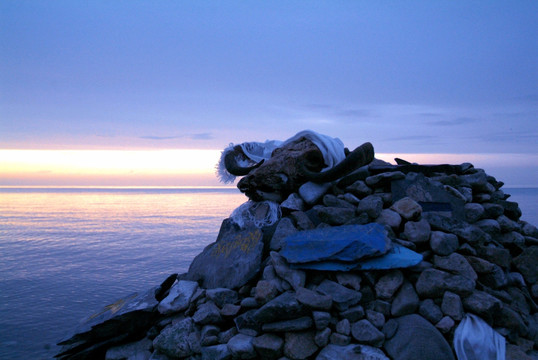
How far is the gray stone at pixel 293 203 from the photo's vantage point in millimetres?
5872

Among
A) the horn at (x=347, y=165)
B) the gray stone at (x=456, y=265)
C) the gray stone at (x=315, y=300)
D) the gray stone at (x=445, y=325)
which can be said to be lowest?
the gray stone at (x=445, y=325)

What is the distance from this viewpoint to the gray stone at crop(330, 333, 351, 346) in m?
4.02

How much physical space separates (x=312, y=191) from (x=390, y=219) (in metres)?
1.30

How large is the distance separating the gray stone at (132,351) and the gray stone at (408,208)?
134 inches

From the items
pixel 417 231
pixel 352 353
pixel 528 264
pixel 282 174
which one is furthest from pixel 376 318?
pixel 282 174

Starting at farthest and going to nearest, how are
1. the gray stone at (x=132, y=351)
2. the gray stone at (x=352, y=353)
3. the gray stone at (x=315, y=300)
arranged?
the gray stone at (x=132, y=351), the gray stone at (x=315, y=300), the gray stone at (x=352, y=353)

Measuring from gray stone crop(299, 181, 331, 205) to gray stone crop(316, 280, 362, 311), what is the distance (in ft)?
5.64

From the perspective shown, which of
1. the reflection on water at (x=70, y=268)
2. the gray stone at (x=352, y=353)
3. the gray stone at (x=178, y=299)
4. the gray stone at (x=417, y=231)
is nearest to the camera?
the gray stone at (x=352, y=353)

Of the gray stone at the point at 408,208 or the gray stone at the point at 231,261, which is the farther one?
the gray stone at the point at 231,261

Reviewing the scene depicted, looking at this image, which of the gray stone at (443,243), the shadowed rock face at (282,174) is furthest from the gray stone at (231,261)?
the gray stone at (443,243)

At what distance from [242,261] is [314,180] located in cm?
161

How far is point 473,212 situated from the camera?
5559 mm

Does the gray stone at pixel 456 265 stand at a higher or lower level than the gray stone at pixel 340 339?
higher

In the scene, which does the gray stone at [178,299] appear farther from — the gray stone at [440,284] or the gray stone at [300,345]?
the gray stone at [440,284]
